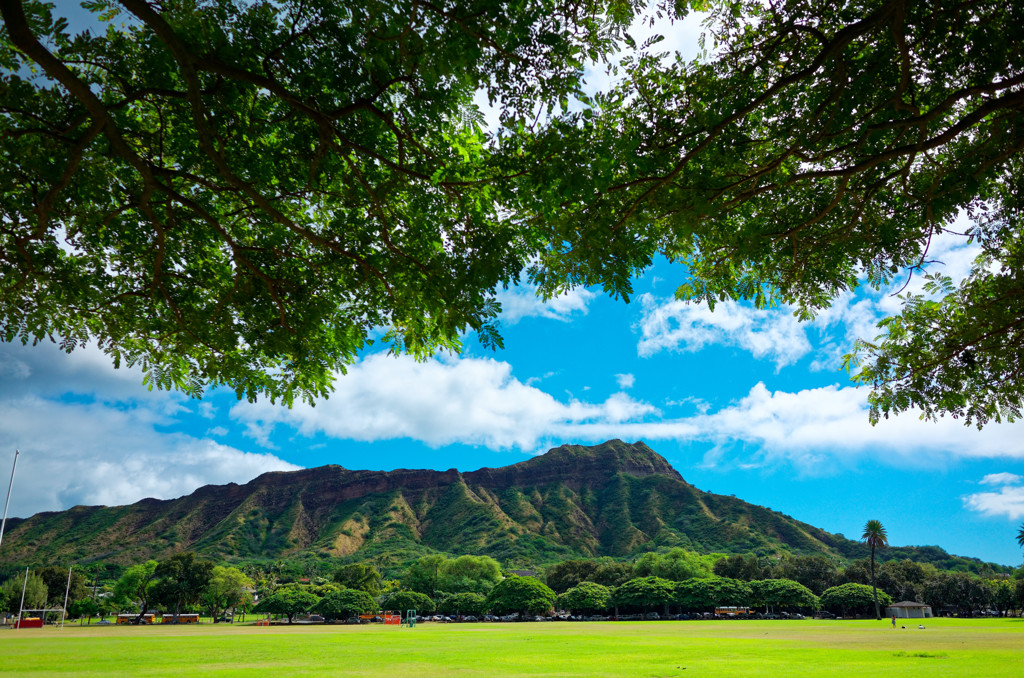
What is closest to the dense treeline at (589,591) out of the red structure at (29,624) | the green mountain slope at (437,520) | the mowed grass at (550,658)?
the red structure at (29,624)

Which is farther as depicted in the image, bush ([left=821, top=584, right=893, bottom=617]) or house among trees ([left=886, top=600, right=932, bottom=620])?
bush ([left=821, top=584, right=893, bottom=617])

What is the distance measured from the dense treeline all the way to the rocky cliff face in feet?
143

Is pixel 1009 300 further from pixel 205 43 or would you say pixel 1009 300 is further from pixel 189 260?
pixel 189 260

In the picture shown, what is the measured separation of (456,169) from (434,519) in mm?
150831

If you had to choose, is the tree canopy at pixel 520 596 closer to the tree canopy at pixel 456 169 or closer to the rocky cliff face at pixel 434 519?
the rocky cliff face at pixel 434 519

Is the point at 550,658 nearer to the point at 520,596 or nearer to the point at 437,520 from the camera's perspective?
the point at 520,596

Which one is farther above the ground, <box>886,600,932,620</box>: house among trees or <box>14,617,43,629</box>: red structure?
<box>886,600,932,620</box>: house among trees

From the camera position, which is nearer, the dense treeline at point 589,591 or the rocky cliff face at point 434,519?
the dense treeline at point 589,591

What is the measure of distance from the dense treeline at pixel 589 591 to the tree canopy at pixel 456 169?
231 ft

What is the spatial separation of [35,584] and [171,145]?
81.8 metres

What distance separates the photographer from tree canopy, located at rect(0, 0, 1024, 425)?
434 centimetres

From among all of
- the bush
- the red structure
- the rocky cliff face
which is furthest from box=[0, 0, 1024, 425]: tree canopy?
the rocky cliff face

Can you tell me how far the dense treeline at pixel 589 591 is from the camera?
68625 mm

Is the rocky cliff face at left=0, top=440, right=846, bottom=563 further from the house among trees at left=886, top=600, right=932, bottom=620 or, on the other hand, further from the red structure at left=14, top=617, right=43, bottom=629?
the red structure at left=14, top=617, right=43, bottom=629
